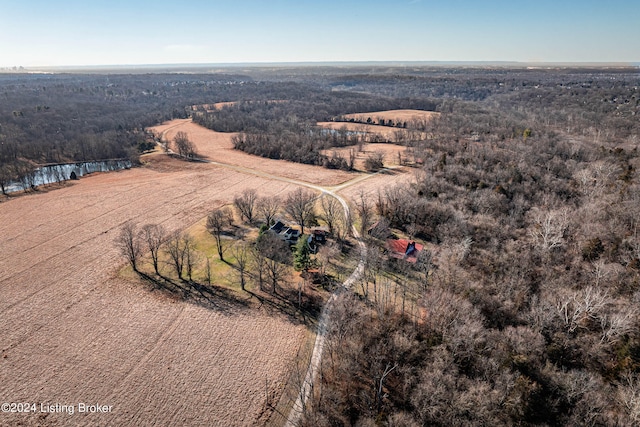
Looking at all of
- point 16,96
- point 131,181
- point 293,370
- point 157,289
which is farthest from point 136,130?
point 293,370

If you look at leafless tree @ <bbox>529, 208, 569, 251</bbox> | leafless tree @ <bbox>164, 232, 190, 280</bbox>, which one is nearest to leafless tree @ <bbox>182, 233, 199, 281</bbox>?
leafless tree @ <bbox>164, 232, 190, 280</bbox>

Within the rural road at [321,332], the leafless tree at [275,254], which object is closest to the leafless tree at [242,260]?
the leafless tree at [275,254]

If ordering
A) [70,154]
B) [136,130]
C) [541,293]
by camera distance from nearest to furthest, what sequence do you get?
[541,293], [70,154], [136,130]

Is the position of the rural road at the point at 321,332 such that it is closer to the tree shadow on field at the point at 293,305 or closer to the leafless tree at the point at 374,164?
the tree shadow on field at the point at 293,305

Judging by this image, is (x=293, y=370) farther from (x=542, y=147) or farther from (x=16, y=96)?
(x=16, y=96)

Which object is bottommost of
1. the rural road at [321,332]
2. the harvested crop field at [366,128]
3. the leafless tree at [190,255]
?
the rural road at [321,332]

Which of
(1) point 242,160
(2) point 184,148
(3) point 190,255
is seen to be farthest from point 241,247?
(2) point 184,148
